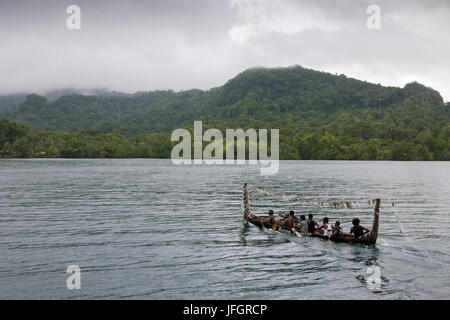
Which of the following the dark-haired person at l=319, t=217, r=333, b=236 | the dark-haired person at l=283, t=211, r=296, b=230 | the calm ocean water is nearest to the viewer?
the calm ocean water

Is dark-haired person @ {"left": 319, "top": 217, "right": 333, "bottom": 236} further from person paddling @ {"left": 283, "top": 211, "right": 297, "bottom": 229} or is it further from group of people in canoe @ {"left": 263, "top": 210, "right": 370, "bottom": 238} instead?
person paddling @ {"left": 283, "top": 211, "right": 297, "bottom": 229}

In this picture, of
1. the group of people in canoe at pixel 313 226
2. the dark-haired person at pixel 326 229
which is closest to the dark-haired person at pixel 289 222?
the group of people in canoe at pixel 313 226

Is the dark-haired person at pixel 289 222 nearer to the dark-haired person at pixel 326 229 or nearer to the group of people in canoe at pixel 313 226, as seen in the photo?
the group of people in canoe at pixel 313 226

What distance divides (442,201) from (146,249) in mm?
49195

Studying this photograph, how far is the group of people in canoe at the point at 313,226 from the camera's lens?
29.8 meters

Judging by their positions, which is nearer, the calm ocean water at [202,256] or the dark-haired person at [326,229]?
the calm ocean water at [202,256]

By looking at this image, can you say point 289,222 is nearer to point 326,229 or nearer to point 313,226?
point 313,226

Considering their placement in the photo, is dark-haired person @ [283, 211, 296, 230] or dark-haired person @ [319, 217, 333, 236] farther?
dark-haired person @ [283, 211, 296, 230]

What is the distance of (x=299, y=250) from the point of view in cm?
2894

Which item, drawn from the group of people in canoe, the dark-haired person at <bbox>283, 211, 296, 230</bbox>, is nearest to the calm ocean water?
the group of people in canoe

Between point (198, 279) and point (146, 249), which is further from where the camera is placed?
point (146, 249)

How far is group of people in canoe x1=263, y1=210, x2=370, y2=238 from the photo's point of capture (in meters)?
29.8
